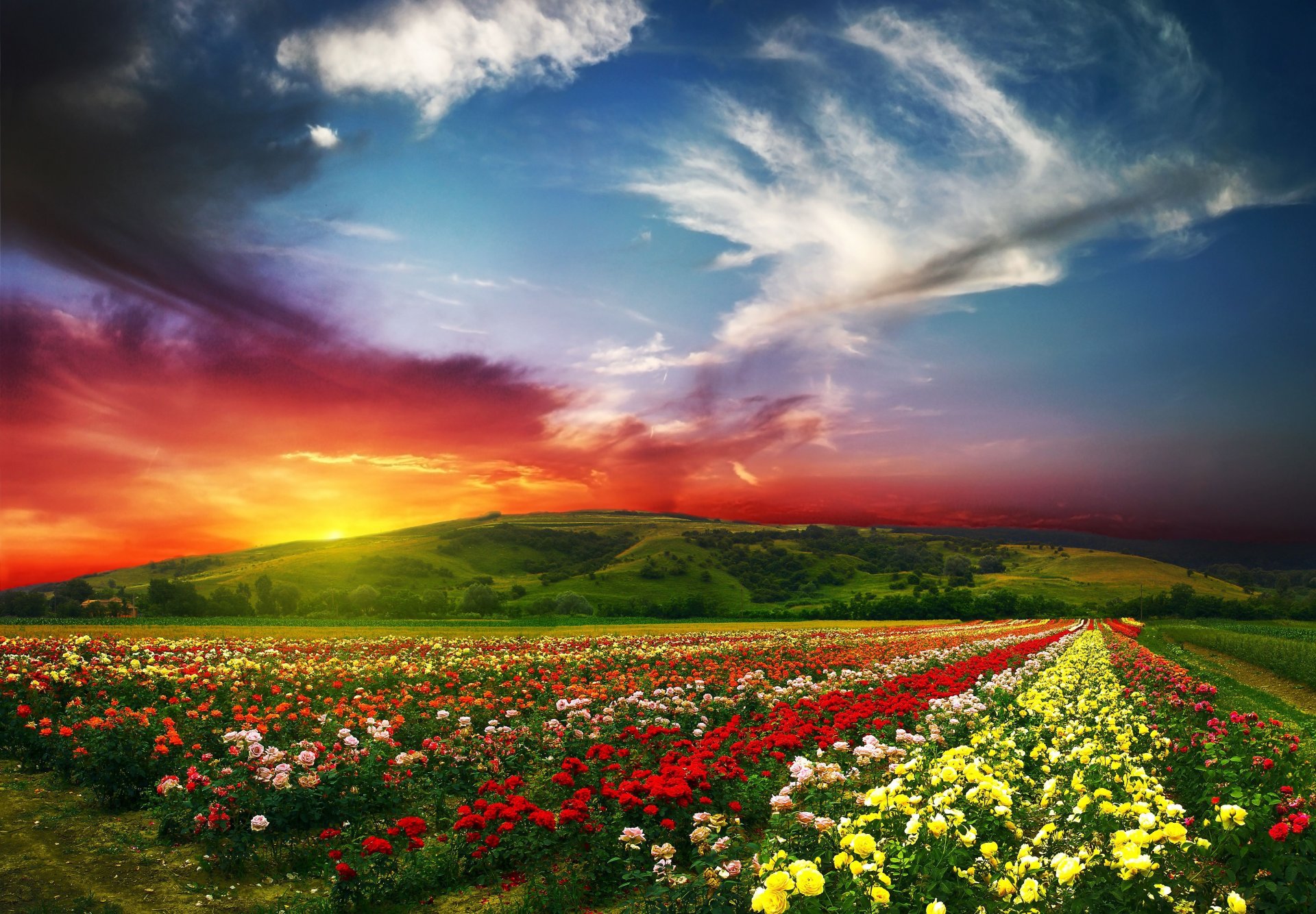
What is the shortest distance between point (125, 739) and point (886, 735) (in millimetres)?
10353

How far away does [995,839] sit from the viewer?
5.58 metres

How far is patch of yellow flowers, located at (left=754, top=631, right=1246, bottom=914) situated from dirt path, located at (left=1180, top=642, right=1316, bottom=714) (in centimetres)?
2110

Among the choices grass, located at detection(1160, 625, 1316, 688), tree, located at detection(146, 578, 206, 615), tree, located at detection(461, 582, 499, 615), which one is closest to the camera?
grass, located at detection(1160, 625, 1316, 688)

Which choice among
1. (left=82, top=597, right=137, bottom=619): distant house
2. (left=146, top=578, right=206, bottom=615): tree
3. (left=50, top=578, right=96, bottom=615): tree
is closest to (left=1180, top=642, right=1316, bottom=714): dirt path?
(left=82, top=597, right=137, bottom=619): distant house

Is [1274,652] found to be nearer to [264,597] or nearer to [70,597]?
[264,597]

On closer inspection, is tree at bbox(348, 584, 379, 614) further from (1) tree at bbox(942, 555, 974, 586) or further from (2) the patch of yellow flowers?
(1) tree at bbox(942, 555, 974, 586)

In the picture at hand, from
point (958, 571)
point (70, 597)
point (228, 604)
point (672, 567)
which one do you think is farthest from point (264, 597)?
point (958, 571)

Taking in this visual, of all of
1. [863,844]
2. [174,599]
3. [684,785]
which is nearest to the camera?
[863,844]

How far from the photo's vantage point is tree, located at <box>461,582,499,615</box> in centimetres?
6381

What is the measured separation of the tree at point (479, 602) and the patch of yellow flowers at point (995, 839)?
195 ft

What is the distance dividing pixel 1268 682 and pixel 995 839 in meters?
32.0

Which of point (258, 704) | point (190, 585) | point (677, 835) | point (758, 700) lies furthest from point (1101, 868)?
point (190, 585)

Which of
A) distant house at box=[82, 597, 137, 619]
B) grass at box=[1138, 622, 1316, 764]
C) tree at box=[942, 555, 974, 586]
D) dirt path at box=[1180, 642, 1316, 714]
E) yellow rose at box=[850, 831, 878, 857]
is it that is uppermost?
yellow rose at box=[850, 831, 878, 857]

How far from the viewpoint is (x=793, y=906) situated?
4.09 m
